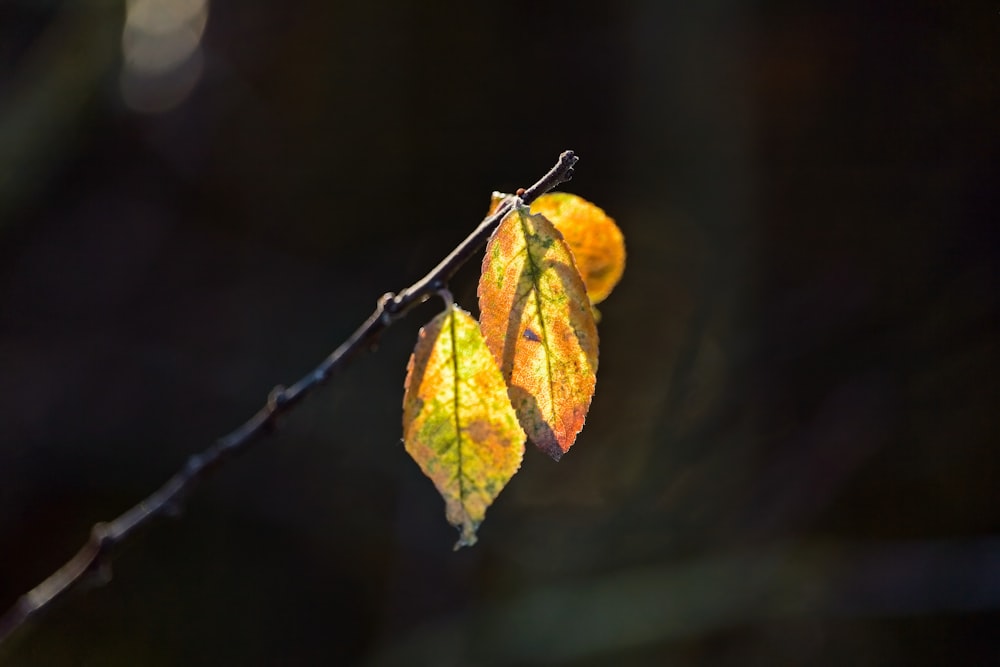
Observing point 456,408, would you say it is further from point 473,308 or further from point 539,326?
point 473,308

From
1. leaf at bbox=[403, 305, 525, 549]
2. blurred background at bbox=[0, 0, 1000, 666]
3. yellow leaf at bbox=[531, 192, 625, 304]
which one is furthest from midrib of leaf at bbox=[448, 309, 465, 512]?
blurred background at bbox=[0, 0, 1000, 666]

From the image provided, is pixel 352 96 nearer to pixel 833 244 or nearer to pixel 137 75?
pixel 137 75

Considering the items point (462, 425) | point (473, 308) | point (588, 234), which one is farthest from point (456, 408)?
point (473, 308)

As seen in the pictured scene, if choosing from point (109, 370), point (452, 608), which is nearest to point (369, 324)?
point (452, 608)

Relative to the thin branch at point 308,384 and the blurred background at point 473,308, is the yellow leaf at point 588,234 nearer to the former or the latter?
the thin branch at point 308,384

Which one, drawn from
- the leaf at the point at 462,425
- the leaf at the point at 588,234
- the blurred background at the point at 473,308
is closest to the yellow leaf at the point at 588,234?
the leaf at the point at 588,234

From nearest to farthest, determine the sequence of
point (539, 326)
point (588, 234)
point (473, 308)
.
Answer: point (539, 326) < point (588, 234) < point (473, 308)

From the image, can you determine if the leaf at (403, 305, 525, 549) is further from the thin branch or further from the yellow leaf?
the yellow leaf
